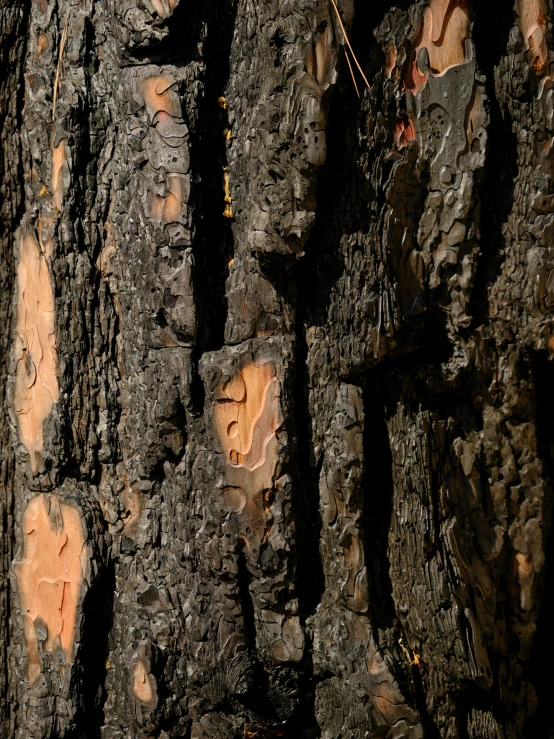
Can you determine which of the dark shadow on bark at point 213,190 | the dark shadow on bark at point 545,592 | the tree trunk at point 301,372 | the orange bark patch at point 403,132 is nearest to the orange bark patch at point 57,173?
the tree trunk at point 301,372

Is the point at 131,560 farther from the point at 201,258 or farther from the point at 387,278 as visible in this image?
the point at 387,278

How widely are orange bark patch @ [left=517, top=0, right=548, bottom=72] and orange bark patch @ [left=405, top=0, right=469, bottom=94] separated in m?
0.10

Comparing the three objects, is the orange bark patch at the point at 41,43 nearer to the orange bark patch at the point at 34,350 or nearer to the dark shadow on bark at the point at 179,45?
the dark shadow on bark at the point at 179,45

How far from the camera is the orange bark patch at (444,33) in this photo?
4.17ft

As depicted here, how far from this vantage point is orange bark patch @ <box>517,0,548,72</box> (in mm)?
1284

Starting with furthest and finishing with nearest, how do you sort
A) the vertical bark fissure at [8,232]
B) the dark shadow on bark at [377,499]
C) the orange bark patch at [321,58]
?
the vertical bark fissure at [8,232] < the dark shadow on bark at [377,499] < the orange bark patch at [321,58]

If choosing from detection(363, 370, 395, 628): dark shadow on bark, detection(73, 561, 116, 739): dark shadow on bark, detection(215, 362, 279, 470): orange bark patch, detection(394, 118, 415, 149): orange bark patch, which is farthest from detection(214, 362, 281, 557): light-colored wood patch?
detection(394, 118, 415, 149): orange bark patch

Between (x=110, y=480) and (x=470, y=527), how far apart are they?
64cm

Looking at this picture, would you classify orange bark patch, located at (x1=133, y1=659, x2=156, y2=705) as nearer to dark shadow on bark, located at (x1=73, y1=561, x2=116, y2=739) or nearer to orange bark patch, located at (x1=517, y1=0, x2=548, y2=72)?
dark shadow on bark, located at (x1=73, y1=561, x2=116, y2=739)

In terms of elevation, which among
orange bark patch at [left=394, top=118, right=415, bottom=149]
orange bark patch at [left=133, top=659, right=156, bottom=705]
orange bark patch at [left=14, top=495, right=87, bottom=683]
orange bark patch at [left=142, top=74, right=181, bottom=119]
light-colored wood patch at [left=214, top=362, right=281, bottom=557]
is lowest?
orange bark patch at [left=133, top=659, right=156, bottom=705]

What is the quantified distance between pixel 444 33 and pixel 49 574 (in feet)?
3.82

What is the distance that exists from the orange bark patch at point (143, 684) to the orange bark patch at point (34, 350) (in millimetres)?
403

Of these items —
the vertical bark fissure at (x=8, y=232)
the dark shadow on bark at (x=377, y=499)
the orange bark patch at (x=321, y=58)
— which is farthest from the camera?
the vertical bark fissure at (x=8, y=232)

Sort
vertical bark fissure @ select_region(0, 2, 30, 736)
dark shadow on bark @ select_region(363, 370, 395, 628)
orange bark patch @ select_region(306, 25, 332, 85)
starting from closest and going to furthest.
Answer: orange bark patch @ select_region(306, 25, 332, 85) → dark shadow on bark @ select_region(363, 370, 395, 628) → vertical bark fissure @ select_region(0, 2, 30, 736)
